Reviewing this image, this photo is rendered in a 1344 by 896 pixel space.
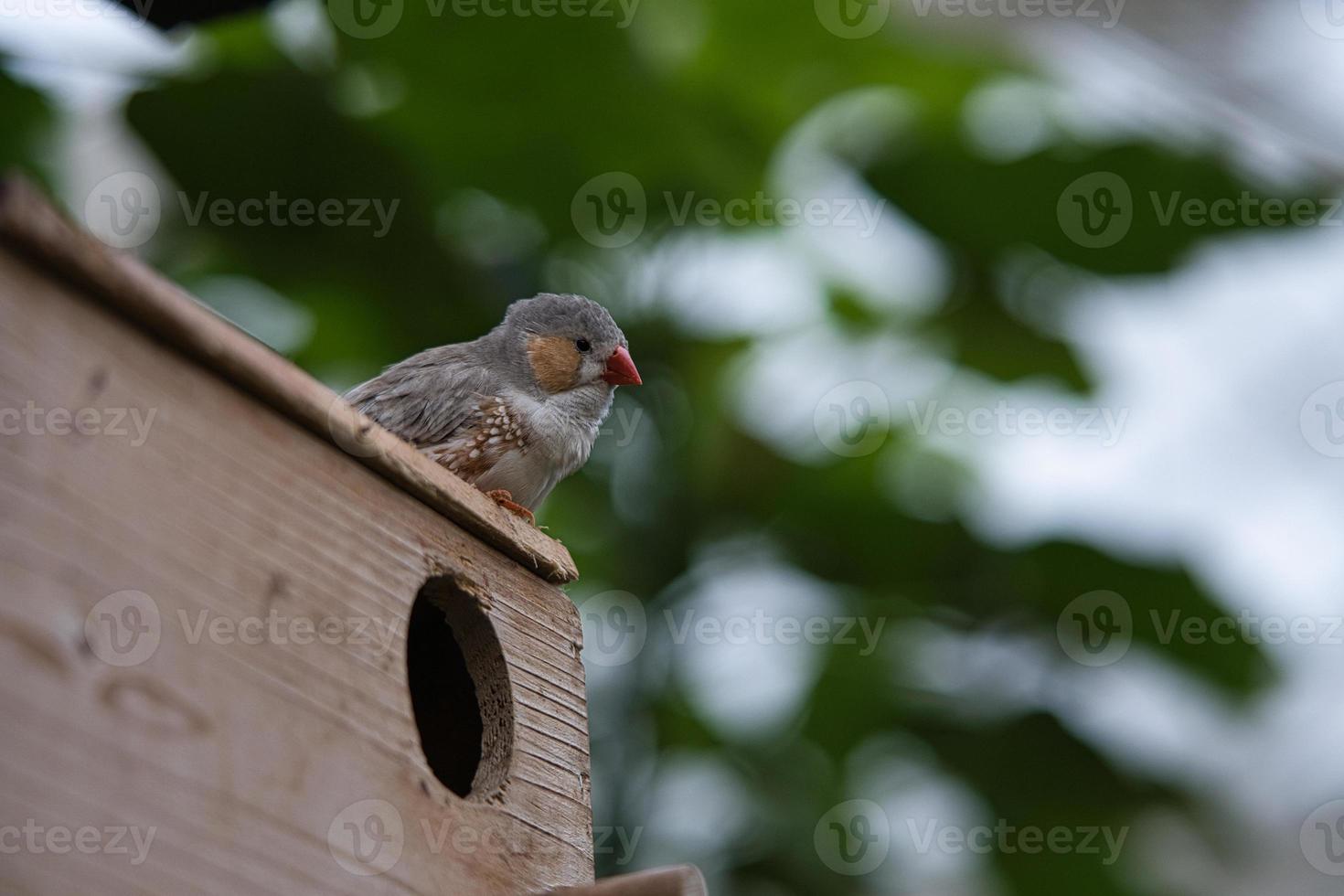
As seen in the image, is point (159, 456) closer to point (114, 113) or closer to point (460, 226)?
point (114, 113)

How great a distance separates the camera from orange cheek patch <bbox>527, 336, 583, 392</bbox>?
3400mm

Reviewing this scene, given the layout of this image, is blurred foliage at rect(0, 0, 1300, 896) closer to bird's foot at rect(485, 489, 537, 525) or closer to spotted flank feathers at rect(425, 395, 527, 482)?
spotted flank feathers at rect(425, 395, 527, 482)

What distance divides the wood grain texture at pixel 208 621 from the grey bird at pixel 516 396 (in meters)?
0.73

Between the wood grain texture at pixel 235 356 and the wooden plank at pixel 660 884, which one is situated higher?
the wood grain texture at pixel 235 356

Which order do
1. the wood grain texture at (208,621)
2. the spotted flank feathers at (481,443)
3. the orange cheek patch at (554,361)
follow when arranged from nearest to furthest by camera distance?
the wood grain texture at (208,621), the spotted flank feathers at (481,443), the orange cheek patch at (554,361)

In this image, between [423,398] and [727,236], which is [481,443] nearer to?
[423,398]

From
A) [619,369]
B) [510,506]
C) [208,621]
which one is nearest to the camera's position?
[208,621]

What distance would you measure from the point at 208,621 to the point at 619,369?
1.82 m

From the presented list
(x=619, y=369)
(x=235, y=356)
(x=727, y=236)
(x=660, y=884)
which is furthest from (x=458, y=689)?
(x=727, y=236)

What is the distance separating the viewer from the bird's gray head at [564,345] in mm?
3412

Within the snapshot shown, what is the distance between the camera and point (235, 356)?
1897 mm

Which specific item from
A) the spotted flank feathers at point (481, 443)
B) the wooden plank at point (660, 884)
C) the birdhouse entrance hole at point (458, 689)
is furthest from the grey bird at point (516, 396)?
the wooden plank at point (660, 884)

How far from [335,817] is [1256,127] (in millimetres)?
3855

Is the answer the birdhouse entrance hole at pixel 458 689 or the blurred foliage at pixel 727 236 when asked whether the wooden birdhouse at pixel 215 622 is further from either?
the blurred foliage at pixel 727 236
